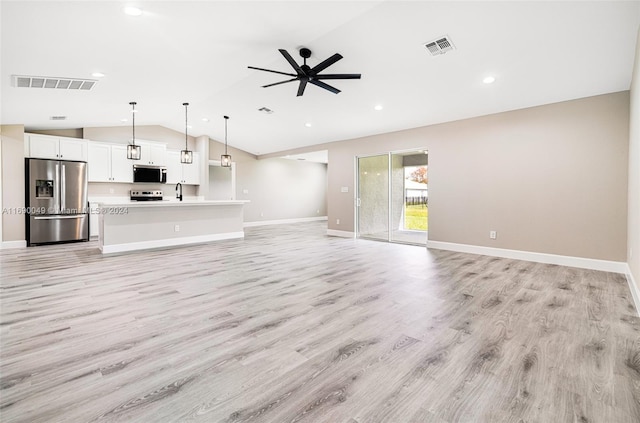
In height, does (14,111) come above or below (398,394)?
above

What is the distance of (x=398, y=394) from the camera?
1585 mm

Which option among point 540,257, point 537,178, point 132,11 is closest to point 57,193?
point 132,11

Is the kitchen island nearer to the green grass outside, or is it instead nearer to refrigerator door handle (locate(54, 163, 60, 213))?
refrigerator door handle (locate(54, 163, 60, 213))

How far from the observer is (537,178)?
478 centimetres

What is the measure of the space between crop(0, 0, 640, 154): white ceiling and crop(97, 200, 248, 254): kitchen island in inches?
81.4

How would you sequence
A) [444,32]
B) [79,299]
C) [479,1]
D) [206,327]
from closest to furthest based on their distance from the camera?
[206,327] < [479,1] < [79,299] < [444,32]

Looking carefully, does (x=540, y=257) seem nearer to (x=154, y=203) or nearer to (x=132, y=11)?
(x=132, y=11)

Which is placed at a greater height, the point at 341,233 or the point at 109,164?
the point at 109,164

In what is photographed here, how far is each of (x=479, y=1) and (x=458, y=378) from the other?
332cm

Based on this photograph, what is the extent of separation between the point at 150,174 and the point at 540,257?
29.5ft

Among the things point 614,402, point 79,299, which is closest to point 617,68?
point 614,402

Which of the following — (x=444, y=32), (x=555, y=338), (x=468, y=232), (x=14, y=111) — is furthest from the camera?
(x=468, y=232)

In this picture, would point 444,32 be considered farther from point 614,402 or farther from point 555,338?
point 614,402

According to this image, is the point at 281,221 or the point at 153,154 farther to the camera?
the point at 281,221
